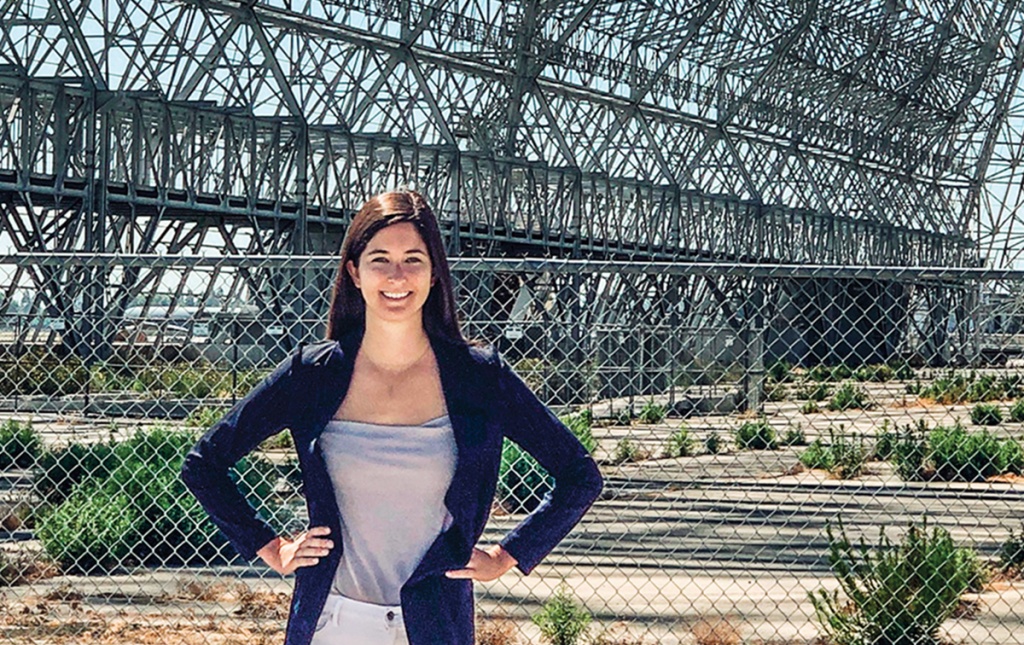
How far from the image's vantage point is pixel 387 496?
2.99 metres

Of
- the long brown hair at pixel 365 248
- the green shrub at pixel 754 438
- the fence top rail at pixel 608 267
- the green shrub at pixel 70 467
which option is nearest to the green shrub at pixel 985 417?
the green shrub at pixel 754 438

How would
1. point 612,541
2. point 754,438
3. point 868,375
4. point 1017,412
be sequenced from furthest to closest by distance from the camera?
point 1017,412, point 754,438, point 868,375, point 612,541

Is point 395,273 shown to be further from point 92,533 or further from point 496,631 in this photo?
point 92,533

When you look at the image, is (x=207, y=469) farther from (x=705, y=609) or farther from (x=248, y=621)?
(x=705, y=609)

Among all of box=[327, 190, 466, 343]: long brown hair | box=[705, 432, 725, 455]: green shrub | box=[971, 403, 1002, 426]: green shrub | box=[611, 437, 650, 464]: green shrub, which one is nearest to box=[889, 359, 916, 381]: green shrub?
box=[705, 432, 725, 455]: green shrub

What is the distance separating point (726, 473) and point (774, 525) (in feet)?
14.3

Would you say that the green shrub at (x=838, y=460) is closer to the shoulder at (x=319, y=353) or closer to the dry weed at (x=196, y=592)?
the dry weed at (x=196, y=592)

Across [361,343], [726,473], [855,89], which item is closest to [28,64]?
[726,473]

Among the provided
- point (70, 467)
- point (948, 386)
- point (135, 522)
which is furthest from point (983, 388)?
point (135, 522)

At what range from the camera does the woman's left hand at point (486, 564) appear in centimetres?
306

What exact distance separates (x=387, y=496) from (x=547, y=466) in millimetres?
374

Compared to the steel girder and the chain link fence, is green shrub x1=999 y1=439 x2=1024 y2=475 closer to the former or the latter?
the chain link fence

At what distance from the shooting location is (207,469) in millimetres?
3119

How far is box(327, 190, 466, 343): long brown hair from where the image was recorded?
10.1 ft
